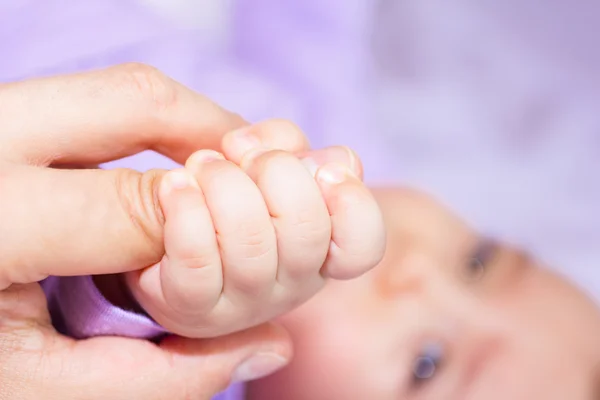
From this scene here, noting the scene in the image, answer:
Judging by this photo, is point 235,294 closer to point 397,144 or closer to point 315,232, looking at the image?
point 315,232

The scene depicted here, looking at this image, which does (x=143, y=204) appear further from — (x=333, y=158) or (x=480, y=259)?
(x=480, y=259)

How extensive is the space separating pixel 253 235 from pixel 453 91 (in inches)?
48.2

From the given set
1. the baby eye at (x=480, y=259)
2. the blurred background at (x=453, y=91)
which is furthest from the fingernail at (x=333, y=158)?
the blurred background at (x=453, y=91)

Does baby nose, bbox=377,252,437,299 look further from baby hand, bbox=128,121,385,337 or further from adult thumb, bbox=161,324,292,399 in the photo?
baby hand, bbox=128,121,385,337

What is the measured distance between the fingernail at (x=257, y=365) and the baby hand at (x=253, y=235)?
0.11 m

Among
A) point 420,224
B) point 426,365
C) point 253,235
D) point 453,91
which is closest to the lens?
point 253,235

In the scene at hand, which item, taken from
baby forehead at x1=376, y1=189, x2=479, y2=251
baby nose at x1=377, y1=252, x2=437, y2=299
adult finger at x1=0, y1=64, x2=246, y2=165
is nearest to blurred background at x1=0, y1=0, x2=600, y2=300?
baby forehead at x1=376, y1=189, x2=479, y2=251

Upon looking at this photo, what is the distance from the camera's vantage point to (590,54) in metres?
1.60

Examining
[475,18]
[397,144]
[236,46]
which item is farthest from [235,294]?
[475,18]

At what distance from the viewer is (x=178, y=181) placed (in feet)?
1.71

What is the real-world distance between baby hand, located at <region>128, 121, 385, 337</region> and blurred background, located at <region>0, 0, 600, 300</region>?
66 centimetres

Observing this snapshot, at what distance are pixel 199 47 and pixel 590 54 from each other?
941mm

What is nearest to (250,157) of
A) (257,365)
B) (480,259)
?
(257,365)

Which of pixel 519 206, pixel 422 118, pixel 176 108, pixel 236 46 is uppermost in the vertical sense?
pixel 176 108
